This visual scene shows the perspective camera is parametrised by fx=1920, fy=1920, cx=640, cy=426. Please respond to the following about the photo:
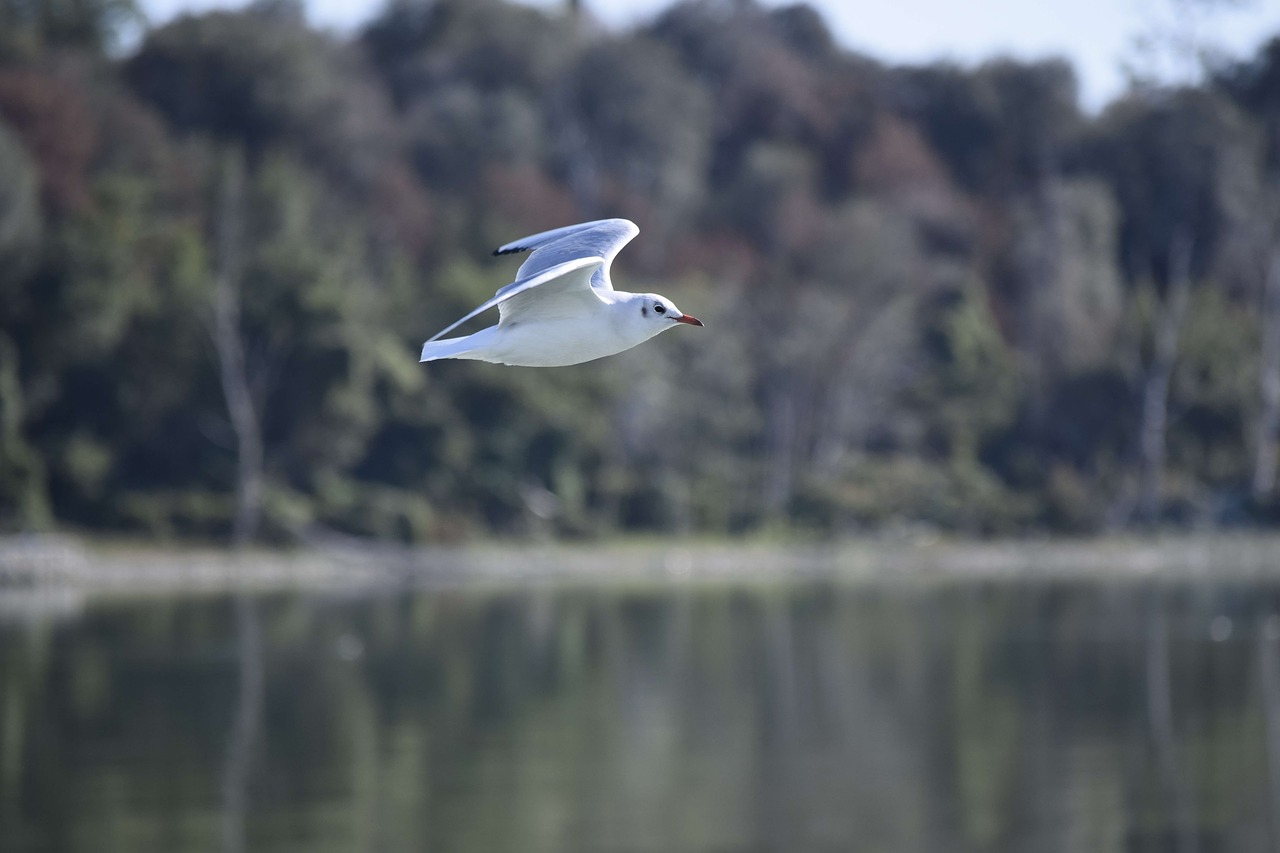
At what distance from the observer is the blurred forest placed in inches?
1859

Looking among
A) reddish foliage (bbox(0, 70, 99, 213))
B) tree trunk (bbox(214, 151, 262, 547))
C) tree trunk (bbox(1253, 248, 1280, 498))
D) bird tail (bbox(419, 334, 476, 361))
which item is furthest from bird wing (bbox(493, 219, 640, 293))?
tree trunk (bbox(1253, 248, 1280, 498))

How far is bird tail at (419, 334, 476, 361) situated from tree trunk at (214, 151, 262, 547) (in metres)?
37.2

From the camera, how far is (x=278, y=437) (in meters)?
49.2

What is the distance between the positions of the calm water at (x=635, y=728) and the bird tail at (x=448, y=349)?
1137 cm

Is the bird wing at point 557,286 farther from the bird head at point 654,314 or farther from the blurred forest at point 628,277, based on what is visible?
the blurred forest at point 628,277

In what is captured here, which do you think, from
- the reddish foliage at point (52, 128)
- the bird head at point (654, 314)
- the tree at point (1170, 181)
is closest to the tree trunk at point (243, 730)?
the bird head at point (654, 314)

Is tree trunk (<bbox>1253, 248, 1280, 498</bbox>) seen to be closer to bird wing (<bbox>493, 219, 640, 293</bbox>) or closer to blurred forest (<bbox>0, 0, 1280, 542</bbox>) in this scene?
blurred forest (<bbox>0, 0, 1280, 542</bbox>)

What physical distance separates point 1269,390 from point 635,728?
38219mm

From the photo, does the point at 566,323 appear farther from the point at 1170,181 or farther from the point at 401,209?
the point at 1170,181

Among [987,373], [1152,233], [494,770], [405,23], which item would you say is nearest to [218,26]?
[405,23]

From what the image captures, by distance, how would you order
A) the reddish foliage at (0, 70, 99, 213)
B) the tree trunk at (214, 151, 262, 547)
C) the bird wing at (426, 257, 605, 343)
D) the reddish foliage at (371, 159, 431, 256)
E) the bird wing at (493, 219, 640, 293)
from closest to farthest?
the bird wing at (426, 257, 605, 343)
the bird wing at (493, 219, 640, 293)
the tree trunk at (214, 151, 262, 547)
the reddish foliage at (0, 70, 99, 213)
the reddish foliage at (371, 159, 431, 256)

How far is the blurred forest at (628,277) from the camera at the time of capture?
4722 centimetres

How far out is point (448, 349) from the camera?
1007 centimetres

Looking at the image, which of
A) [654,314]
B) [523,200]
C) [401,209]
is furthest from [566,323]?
[401,209]
